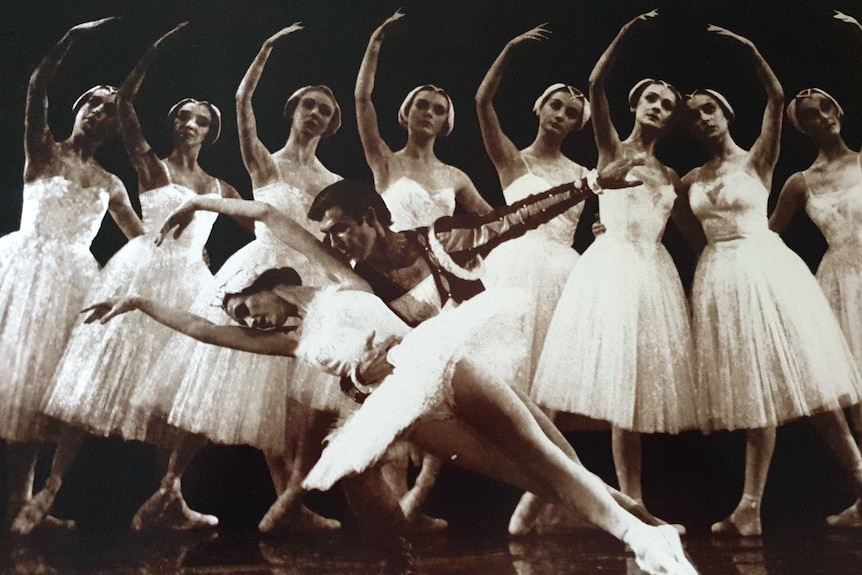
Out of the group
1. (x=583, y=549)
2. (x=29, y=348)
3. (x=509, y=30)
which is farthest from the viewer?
(x=509, y=30)

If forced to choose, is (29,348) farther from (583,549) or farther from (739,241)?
(739,241)

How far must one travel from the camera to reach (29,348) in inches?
117

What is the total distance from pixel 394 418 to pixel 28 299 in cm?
154

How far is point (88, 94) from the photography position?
3.21 meters

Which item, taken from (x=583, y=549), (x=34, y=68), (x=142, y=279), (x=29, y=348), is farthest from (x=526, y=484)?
(x=34, y=68)

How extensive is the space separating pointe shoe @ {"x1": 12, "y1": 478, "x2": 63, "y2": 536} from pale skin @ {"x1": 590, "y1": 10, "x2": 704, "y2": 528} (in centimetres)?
231

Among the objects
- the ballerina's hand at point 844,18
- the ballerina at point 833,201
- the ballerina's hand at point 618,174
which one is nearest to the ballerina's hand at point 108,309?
the ballerina's hand at point 618,174

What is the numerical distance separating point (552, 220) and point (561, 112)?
0.47 metres

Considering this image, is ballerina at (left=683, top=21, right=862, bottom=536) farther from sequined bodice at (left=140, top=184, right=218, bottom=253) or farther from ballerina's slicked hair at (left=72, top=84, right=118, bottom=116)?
ballerina's slicked hair at (left=72, top=84, right=118, bottom=116)

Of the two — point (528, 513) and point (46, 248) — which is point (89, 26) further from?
Answer: point (528, 513)

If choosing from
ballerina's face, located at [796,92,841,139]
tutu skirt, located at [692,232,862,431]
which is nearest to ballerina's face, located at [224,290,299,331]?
tutu skirt, located at [692,232,862,431]

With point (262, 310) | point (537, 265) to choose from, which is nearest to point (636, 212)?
point (537, 265)

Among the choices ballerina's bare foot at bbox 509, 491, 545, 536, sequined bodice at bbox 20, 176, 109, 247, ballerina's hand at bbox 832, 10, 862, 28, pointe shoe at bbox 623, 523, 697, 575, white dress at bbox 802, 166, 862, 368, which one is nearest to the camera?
pointe shoe at bbox 623, 523, 697, 575

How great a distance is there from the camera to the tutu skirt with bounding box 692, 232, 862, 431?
288 cm
